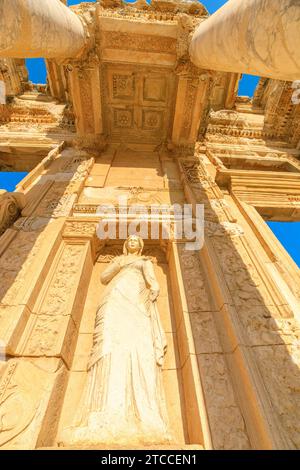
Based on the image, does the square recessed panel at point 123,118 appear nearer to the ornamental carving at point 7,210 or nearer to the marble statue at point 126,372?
the ornamental carving at point 7,210

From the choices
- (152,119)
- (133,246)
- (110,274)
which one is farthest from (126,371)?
(152,119)

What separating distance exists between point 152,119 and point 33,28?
252 inches

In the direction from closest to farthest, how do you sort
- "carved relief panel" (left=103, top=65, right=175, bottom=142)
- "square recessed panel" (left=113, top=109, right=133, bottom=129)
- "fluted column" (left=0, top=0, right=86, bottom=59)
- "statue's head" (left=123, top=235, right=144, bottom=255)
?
"fluted column" (left=0, top=0, right=86, bottom=59) → "statue's head" (left=123, top=235, right=144, bottom=255) → "carved relief panel" (left=103, top=65, right=175, bottom=142) → "square recessed panel" (left=113, top=109, right=133, bottom=129)

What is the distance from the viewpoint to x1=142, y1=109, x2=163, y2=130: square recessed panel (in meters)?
8.75

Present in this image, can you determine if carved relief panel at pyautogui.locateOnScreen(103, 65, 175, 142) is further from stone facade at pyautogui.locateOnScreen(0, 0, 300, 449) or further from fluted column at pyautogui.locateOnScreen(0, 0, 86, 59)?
fluted column at pyautogui.locateOnScreen(0, 0, 86, 59)

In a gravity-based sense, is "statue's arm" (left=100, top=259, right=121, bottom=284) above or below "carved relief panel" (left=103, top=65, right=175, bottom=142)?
below

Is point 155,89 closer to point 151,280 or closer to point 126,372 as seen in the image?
point 151,280

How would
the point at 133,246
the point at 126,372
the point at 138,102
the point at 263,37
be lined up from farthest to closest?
the point at 138,102
the point at 133,246
the point at 126,372
the point at 263,37

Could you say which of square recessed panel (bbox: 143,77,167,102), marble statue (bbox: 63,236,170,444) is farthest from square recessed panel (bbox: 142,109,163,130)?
marble statue (bbox: 63,236,170,444)

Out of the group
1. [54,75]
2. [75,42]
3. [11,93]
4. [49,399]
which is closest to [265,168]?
[75,42]

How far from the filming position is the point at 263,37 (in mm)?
2127

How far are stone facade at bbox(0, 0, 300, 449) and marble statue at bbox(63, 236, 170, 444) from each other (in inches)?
8.0
